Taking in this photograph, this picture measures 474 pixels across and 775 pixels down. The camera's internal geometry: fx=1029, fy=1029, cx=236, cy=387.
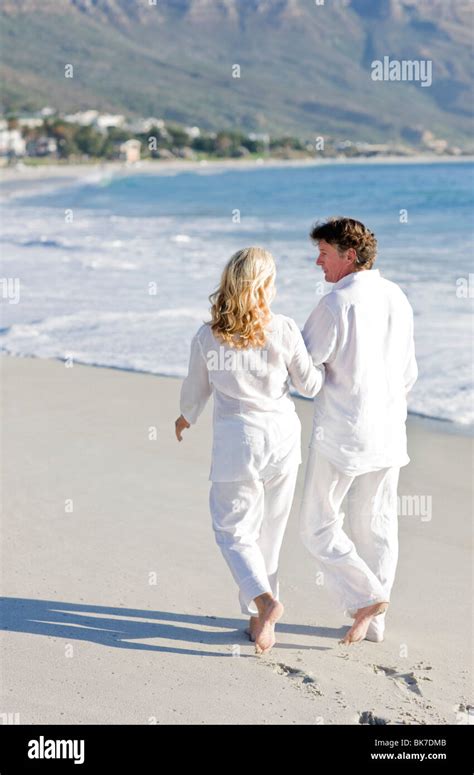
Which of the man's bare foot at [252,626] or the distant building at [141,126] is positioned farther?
the distant building at [141,126]

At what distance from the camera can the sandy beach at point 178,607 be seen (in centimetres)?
351

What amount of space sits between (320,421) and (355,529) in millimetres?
485

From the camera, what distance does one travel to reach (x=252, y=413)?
12.6 ft

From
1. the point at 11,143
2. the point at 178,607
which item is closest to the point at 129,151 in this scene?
the point at 11,143

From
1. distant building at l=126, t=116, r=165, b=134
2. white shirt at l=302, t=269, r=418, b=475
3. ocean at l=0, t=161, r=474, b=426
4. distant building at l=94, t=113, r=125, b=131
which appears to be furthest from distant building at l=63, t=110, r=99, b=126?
white shirt at l=302, t=269, r=418, b=475

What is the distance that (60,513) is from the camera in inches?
216

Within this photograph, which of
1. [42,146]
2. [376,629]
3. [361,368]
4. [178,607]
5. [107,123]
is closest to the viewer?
[361,368]

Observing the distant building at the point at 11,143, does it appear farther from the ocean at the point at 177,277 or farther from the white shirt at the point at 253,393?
the white shirt at the point at 253,393

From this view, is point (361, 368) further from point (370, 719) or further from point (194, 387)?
point (370, 719)

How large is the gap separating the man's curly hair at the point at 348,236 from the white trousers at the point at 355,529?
0.77m

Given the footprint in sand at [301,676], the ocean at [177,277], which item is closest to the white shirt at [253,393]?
the footprint in sand at [301,676]
